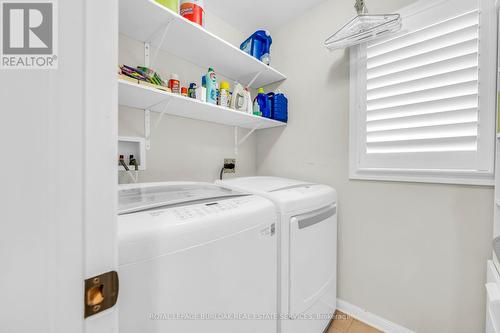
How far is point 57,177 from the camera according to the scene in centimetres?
34

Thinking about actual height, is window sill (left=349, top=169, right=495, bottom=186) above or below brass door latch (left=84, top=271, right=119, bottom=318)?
above

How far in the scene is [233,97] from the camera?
5.76 feet

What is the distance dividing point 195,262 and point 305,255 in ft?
2.49

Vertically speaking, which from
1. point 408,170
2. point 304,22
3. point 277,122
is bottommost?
point 408,170

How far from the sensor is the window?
119 cm

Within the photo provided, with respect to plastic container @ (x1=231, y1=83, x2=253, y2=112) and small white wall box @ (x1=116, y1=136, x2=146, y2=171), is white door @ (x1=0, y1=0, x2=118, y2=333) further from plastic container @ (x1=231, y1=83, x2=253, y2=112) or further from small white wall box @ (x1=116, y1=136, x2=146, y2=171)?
plastic container @ (x1=231, y1=83, x2=253, y2=112)

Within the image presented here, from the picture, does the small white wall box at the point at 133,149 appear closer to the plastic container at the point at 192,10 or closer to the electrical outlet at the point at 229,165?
the electrical outlet at the point at 229,165

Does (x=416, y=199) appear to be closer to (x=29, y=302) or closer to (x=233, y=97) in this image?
(x=233, y=97)

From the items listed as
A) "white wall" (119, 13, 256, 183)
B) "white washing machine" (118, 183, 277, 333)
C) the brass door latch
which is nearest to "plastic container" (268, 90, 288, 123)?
"white wall" (119, 13, 256, 183)

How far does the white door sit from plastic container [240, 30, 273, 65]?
173 centimetres

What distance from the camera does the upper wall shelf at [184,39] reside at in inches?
47.9

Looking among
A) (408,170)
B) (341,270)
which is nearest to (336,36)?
(408,170)

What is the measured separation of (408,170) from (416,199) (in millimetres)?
198

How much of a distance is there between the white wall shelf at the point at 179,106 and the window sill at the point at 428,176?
889 millimetres
